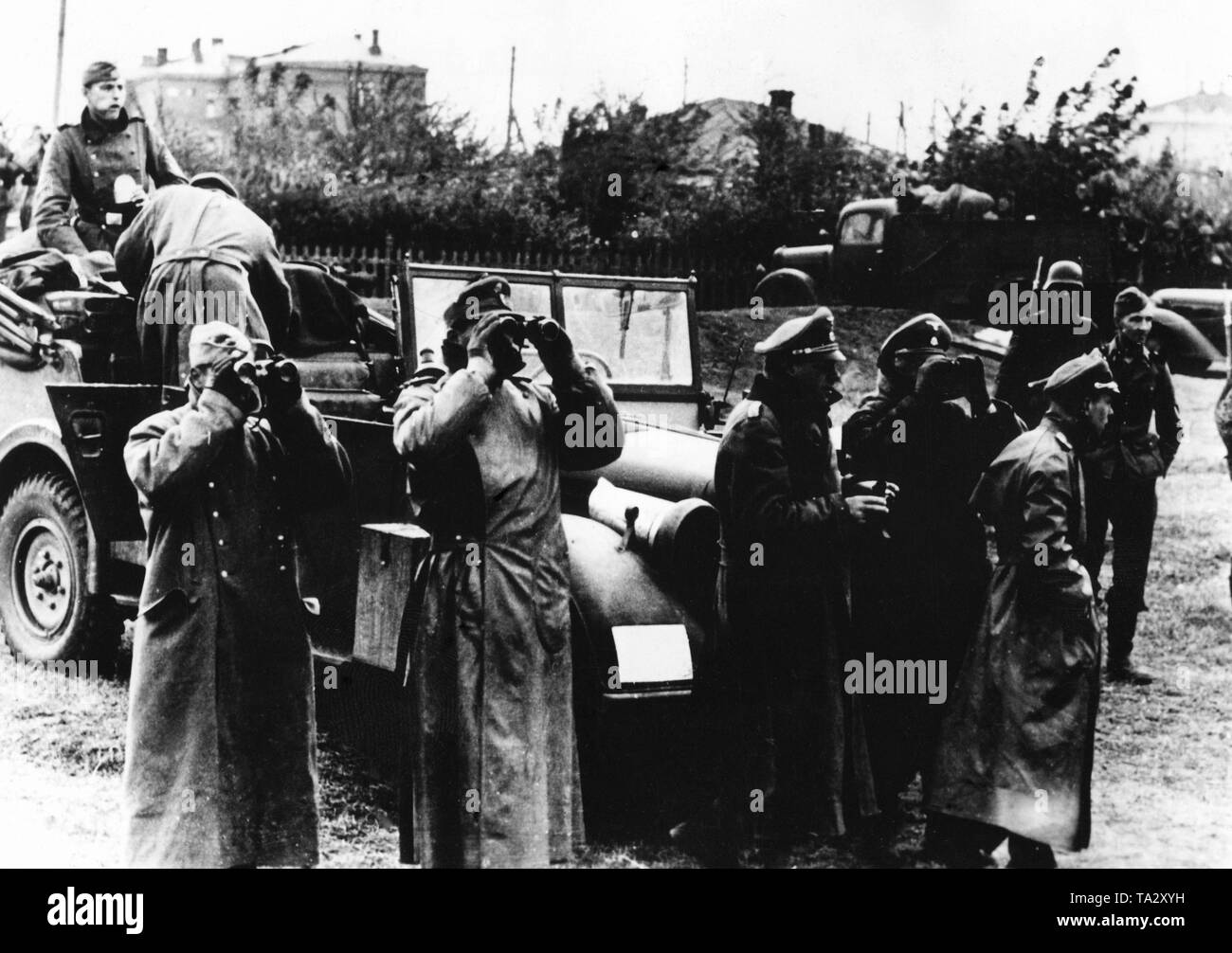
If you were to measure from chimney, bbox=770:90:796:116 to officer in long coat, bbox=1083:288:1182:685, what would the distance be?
149cm

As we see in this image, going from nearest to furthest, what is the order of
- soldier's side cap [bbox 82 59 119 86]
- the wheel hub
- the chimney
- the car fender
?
the wheel hub < soldier's side cap [bbox 82 59 119 86] < the car fender < the chimney

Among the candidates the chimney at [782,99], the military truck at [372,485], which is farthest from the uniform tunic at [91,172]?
the chimney at [782,99]

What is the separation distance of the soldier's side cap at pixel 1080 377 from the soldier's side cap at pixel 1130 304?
1.17m

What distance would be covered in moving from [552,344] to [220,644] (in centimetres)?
120

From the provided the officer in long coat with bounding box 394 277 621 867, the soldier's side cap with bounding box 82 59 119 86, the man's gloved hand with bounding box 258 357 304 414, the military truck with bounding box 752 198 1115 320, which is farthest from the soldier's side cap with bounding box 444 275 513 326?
the military truck with bounding box 752 198 1115 320

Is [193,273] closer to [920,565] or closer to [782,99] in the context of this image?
[920,565]

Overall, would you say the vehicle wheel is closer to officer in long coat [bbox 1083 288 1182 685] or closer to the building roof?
the building roof

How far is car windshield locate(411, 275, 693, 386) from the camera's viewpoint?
5117 millimetres

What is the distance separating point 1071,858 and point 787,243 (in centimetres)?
712

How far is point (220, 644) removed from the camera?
402cm

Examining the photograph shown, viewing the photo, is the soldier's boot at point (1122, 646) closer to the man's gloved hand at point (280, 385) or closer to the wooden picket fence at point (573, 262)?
the wooden picket fence at point (573, 262)

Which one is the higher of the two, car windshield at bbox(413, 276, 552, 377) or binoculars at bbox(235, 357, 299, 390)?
car windshield at bbox(413, 276, 552, 377)

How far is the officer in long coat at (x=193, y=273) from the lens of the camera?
15.5ft

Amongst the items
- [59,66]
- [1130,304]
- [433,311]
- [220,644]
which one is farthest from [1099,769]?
[59,66]
